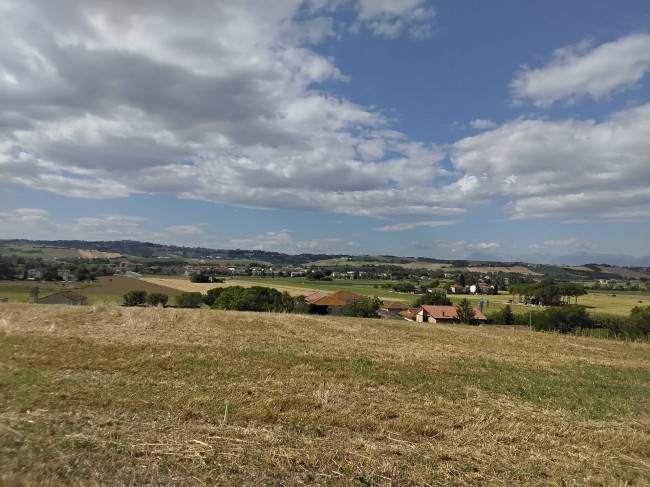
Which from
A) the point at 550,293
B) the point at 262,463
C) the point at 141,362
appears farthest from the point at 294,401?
the point at 550,293

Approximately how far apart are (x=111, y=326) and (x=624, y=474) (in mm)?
15428

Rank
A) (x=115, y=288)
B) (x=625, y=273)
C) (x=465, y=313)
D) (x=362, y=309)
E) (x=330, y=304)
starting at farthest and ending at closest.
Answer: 1. (x=625, y=273)
2. (x=330, y=304)
3. (x=465, y=313)
4. (x=362, y=309)
5. (x=115, y=288)

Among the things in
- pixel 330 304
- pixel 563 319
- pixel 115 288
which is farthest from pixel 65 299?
pixel 563 319

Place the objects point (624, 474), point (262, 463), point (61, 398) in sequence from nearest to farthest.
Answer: point (262, 463), point (624, 474), point (61, 398)

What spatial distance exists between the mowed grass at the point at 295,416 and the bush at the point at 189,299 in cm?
4305

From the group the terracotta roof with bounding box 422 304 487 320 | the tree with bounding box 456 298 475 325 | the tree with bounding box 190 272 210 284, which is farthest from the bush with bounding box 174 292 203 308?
the tree with bounding box 456 298 475 325

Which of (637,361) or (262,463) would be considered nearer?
A: (262,463)

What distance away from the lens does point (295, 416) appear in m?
6.21

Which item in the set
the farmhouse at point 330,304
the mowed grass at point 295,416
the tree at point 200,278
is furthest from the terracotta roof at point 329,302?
the mowed grass at point 295,416

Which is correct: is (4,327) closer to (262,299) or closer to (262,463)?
(262,463)

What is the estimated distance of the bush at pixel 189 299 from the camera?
5499cm

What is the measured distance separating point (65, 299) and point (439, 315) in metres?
48.9

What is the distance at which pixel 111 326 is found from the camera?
15.1m

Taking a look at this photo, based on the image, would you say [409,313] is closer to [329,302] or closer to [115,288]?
[329,302]
